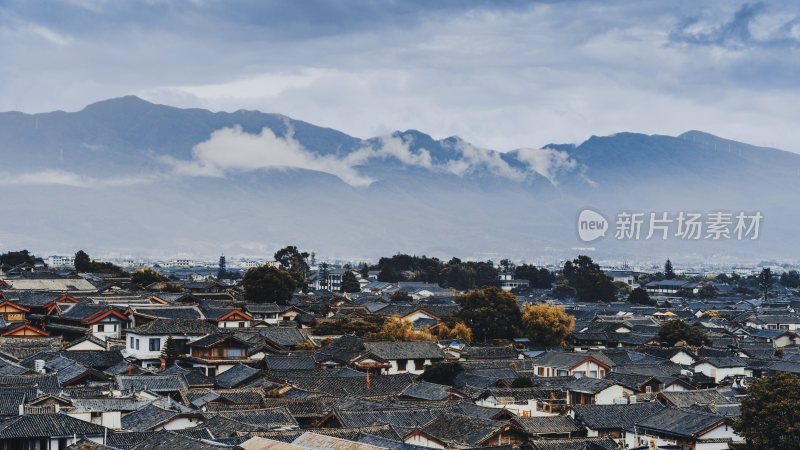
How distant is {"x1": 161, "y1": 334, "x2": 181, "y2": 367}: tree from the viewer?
4394cm

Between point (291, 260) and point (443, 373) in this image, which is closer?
point (443, 373)

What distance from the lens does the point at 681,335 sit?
2271 inches

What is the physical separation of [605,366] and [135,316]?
2380cm

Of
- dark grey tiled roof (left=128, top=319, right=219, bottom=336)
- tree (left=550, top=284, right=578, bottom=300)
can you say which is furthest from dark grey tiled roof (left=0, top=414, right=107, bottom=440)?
tree (left=550, top=284, right=578, bottom=300)

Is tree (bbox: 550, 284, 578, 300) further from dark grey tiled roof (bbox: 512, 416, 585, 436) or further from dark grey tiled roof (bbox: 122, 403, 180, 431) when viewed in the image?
dark grey tiled roof (bbox: 122, 403, 180, 431)

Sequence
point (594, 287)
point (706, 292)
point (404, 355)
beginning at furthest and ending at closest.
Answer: point (706, 292)
point (594, 287)
point (404, 355)

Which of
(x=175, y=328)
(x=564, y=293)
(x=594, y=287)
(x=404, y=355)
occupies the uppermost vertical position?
(x=175, y=328)

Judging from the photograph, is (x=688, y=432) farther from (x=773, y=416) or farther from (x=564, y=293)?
(x=564, y=293)

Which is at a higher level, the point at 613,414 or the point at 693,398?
the point at 693,398

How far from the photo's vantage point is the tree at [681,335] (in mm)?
56781

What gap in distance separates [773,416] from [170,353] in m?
27.1

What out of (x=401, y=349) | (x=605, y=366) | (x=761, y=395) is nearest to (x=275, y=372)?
(x=401, y=349)

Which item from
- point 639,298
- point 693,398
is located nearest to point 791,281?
point 639,298

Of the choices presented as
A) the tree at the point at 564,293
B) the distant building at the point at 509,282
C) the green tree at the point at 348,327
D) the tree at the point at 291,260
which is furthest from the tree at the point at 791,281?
the green tree at the point at 348,327
